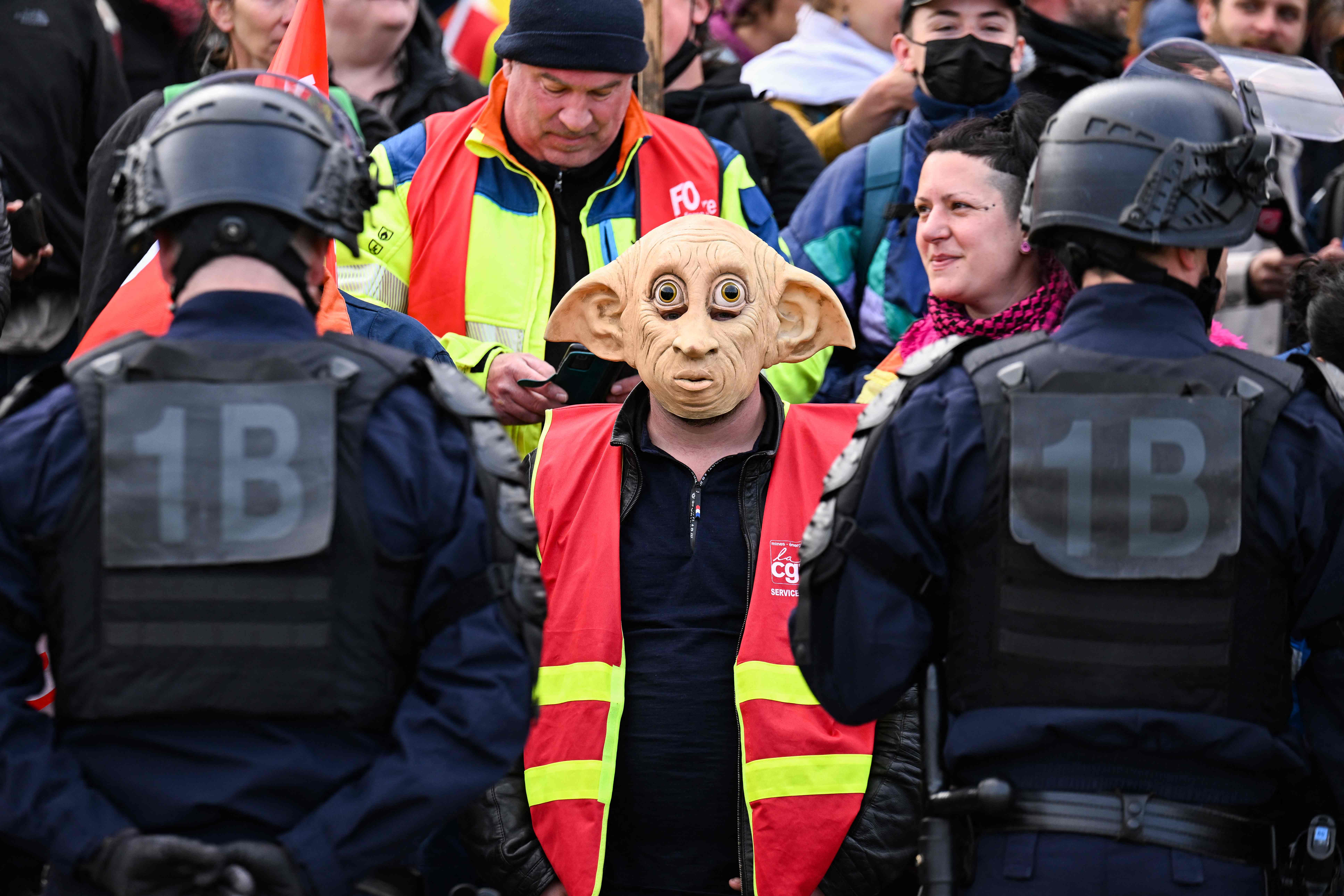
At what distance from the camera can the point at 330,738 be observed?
2.82 m

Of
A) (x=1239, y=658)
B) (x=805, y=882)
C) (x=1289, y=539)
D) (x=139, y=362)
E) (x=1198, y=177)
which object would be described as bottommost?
(x=805, y=882)

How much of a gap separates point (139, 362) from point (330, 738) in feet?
2.29

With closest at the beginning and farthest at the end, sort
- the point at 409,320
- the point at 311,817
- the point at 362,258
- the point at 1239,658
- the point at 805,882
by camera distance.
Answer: the point at 311,817, the point at 1239,658, the point at 805,882, the point at 409,320, the point at 362,258

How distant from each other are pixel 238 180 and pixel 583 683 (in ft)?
4.87

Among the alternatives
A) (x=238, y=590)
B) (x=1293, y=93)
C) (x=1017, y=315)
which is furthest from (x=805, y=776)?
(x=1293, y=93)

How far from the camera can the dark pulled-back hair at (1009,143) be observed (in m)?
4.36

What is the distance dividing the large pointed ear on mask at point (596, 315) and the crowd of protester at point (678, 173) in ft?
1.02

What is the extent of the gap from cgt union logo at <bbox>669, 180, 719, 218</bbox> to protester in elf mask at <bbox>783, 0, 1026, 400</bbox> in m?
0.31

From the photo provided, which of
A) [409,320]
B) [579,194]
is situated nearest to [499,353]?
[409,320]

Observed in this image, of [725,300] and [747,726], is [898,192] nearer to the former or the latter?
[725,300]

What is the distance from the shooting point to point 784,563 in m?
3.88

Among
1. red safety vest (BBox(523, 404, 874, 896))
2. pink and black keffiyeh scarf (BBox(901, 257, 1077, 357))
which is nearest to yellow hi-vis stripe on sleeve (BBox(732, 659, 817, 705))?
red safety vest (BBox(523, 404, 874, 896))

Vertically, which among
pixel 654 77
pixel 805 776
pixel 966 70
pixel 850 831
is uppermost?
pixel 966 70

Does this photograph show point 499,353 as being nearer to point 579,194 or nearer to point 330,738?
point 579,194
